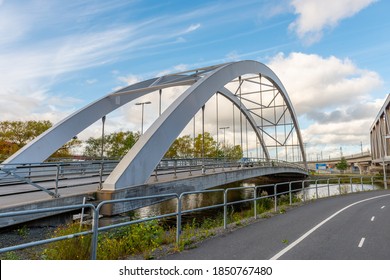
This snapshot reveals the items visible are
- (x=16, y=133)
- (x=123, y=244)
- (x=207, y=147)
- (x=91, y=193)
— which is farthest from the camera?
(x=207, y=147)

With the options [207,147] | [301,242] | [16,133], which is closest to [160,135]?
[301,242]

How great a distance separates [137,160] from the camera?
1188 cm

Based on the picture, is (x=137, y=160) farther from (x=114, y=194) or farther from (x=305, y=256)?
(x=305, y=256)

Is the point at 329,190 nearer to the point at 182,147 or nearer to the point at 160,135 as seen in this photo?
the point at 160,135

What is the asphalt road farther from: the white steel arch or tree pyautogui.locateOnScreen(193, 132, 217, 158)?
tree pyautogui.locateOnScreen(193, 132, 217, 158)

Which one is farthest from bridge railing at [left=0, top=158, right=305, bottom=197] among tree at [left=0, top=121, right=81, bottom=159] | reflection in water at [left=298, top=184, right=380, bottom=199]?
tree at [left=0, top=121, right=81, bottom=159]

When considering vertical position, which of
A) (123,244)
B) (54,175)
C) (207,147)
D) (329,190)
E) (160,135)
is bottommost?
(329,190)

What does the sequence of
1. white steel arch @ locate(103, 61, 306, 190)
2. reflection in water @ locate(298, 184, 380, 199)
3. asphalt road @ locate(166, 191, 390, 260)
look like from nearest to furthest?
asphalt road @ locate(166, 191, 390, 260) < white steel arch @ locate(103, 61, 306, 190) < reflection in water @ locate(298, 184, 380, 199)

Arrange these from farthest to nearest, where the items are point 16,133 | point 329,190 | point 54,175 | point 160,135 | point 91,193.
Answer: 1. point 16,133
2. point 329,190
3. point 54,175
4. point 160,135
5. point 91,193

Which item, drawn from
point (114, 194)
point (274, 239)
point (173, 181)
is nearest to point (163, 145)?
point (173, 181)

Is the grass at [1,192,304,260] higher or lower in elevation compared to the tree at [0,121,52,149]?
lower

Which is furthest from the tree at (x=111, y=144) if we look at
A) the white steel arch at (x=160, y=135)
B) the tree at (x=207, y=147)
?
the white steel arch at (x=160, y=135)

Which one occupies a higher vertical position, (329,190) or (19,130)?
(19,130)

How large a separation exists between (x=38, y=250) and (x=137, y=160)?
565cm
